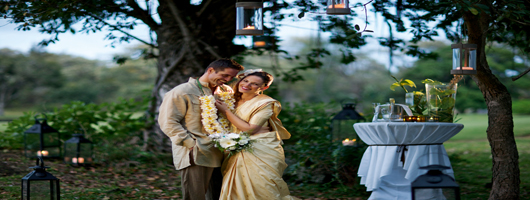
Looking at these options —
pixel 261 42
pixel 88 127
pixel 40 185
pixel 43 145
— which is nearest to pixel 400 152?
pixel 40 185

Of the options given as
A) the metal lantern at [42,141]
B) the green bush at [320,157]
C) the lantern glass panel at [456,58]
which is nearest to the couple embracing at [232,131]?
the lantern glass panel at [456,58]

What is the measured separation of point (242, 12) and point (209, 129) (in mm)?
1180

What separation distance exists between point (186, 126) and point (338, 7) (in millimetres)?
1534

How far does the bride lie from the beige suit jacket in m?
0.18

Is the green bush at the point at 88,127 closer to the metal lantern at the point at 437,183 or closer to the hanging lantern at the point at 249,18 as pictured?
the hanging lantern at the point at 249,18

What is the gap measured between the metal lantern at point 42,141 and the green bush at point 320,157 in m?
3.29

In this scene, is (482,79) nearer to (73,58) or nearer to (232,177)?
(232,177)

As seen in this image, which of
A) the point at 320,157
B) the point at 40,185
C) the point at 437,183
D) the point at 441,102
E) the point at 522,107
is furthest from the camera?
the point at 522,107

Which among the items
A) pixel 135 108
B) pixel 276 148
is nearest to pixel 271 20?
pixel 135 108

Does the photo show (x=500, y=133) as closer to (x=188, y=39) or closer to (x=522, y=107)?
(x=188, y=39)

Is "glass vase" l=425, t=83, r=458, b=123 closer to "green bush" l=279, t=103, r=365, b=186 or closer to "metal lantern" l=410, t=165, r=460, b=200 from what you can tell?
"metal lantern" l=410, t=165, r=460, b=200

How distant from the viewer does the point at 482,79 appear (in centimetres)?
433

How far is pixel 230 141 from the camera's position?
3.21 metres

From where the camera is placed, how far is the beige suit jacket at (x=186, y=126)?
3.18m
